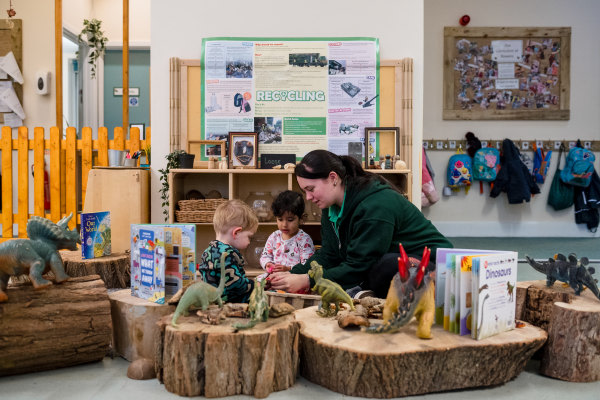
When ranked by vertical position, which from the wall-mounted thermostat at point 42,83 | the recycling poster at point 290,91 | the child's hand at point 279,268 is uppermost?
the wall-mounted thermostat at point 42,83

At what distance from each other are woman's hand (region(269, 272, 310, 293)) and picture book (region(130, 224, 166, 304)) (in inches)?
23.7

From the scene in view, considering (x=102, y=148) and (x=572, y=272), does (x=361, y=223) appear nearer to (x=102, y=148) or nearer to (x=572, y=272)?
(x=572, y=272)

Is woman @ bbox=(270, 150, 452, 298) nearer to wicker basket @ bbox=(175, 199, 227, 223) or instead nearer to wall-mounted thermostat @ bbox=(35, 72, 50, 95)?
wicker basket @ bbox=(175, 199, 227, 223)

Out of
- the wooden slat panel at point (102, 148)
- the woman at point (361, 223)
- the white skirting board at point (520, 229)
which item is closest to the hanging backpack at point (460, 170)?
the white skirting board at point (520, 229)

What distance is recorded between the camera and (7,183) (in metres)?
5.66

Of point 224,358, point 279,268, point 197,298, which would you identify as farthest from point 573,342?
point 279,268

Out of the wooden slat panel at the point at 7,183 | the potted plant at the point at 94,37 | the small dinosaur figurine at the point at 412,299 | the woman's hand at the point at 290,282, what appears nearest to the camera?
the small dinosaur figurine at the point at 412,299

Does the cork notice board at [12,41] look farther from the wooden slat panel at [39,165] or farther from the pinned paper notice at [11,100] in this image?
the wooden slat panel at [39,165]

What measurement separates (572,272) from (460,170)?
4.55m

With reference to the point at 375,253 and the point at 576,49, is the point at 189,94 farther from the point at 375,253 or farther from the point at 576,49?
Result: the point at 576,49

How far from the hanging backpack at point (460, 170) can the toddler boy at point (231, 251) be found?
477 cm

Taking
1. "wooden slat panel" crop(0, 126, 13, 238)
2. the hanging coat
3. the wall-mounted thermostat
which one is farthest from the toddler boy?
the hanging coat

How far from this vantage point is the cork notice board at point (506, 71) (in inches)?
275

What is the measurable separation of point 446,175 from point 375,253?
15.4 feet
